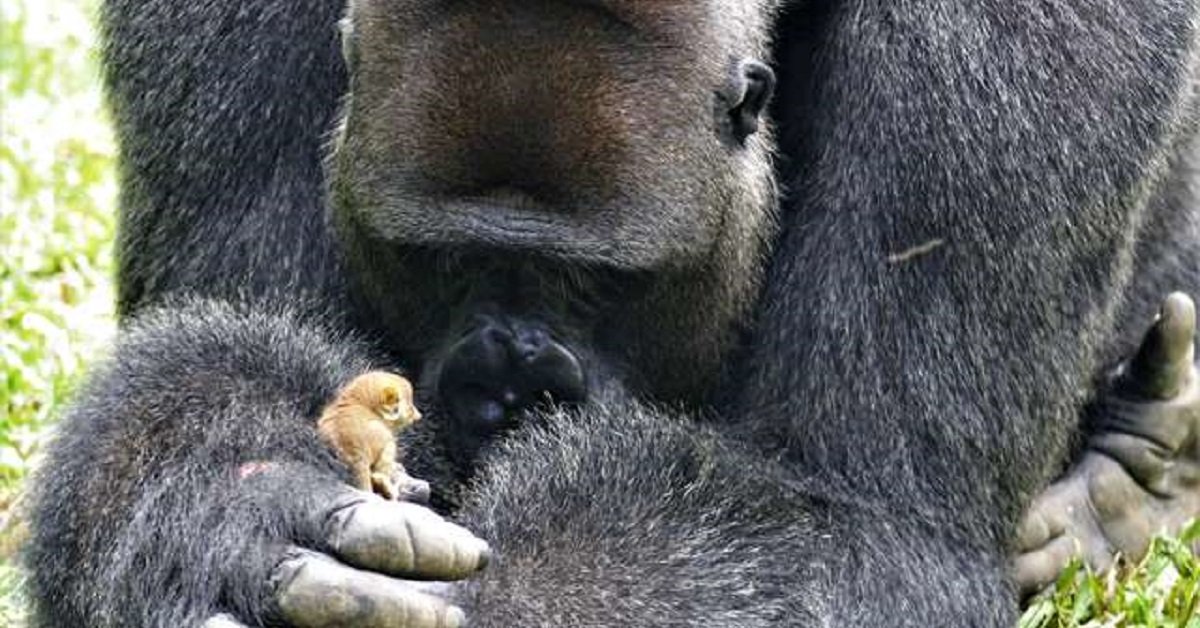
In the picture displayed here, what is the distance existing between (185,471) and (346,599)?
0.54 meters

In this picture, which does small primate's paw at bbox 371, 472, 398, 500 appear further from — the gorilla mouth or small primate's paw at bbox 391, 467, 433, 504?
the gorilla mouth

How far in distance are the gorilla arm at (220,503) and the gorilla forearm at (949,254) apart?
0.82 m

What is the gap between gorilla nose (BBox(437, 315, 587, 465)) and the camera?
13.8ft

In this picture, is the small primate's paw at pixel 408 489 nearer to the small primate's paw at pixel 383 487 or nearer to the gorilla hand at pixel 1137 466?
the small primate's paw at pixel 383 487

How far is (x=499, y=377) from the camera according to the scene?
4258mm

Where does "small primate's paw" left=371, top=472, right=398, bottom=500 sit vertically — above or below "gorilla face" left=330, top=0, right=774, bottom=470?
below

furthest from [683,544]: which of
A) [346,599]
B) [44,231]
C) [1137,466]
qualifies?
[44,231]

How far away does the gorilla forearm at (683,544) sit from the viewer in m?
4.02

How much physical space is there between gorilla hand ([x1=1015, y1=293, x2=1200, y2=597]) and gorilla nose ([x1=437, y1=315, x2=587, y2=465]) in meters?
1.27

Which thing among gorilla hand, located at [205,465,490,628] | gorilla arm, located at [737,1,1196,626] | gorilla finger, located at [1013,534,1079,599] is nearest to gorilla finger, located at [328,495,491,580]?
gorilla hand, located at [205,465,490,628]

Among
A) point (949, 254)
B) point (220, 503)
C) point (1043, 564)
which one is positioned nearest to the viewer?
point (220, 503)

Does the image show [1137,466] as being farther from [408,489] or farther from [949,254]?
[408,489]

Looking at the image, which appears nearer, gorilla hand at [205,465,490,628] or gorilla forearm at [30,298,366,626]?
gorilla hand at [205,465,490,628]

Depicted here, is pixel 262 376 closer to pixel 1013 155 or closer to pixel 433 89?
pixel 433 89
